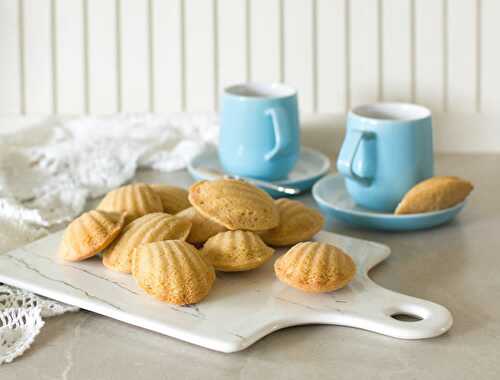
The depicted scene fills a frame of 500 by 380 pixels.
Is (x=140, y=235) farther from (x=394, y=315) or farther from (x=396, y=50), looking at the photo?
(x=396, y=50)


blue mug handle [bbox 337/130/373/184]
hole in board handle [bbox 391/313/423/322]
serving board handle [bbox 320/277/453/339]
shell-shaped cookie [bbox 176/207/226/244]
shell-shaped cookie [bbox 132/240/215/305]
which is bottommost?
hole in board handle [bbox 391/313/423/322]

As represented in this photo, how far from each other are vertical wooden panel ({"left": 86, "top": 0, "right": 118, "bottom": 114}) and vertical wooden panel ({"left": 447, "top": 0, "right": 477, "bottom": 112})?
552 millimetres

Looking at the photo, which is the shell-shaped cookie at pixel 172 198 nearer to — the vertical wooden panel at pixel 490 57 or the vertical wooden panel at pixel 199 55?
the vertical wooden panel at pixel 199 55

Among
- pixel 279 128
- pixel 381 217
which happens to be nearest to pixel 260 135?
pixel 279 128

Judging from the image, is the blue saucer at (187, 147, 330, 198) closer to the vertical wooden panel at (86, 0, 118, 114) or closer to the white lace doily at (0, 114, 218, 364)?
the white lace doily at (0, 114, 218, 364)

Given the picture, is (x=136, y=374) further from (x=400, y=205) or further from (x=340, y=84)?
(x=340, y=84)

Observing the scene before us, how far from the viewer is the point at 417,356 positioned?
26.9 inches

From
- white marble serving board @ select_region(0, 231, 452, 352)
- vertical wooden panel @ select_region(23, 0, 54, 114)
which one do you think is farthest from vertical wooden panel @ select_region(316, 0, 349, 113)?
white marble serving board @ select_region(0, 231, 452, 352)

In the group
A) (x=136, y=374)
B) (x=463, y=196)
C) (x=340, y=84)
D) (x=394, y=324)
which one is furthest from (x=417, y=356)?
(x=340, y=84)

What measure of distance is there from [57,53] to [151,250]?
749 mm

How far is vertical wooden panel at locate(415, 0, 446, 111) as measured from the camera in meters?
1.34

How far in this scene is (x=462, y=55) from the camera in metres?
1.35

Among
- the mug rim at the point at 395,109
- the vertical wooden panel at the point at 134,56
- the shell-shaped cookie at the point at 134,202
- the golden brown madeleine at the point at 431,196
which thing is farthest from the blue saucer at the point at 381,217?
the vertical wooden panel at the point at 134,56

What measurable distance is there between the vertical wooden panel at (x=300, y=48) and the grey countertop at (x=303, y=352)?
1.94 feet
